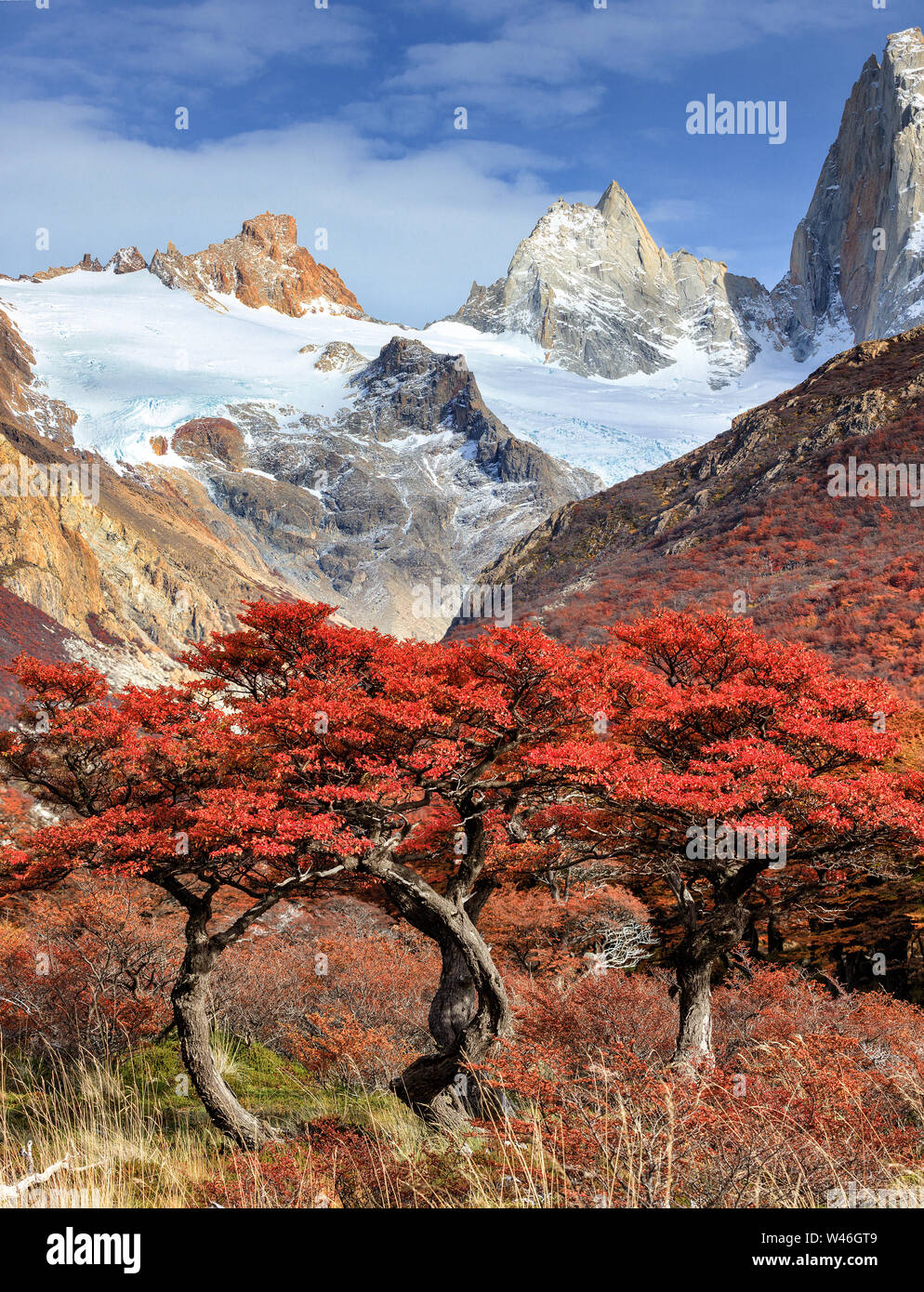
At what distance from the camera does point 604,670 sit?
12.5 meters

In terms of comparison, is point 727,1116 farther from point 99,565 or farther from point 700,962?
point 99,565

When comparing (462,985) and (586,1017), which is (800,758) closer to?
(586,1017)

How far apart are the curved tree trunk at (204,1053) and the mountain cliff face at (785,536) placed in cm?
2948

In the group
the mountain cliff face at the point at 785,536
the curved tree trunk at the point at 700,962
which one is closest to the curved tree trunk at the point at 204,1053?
the curved tree trunk at the point at 700,962

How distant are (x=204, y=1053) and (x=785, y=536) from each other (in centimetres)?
5569

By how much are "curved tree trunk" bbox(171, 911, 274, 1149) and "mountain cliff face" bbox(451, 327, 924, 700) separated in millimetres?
29475

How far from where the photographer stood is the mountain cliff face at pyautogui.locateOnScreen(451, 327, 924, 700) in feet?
145

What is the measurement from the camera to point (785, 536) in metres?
59.0

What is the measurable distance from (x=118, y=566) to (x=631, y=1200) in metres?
152

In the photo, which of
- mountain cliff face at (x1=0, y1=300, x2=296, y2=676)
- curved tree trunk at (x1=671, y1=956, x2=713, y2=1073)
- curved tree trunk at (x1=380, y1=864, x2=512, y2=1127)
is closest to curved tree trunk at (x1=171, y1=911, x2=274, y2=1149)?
curved tree trunk at (x1=380, y1=864, x2=512, y2=1127)

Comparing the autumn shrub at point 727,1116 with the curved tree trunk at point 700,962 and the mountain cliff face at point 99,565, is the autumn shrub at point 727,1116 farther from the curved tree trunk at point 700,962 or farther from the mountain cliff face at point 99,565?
the mountain cliff face at point 99,565

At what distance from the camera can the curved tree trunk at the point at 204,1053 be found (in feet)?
33.7
